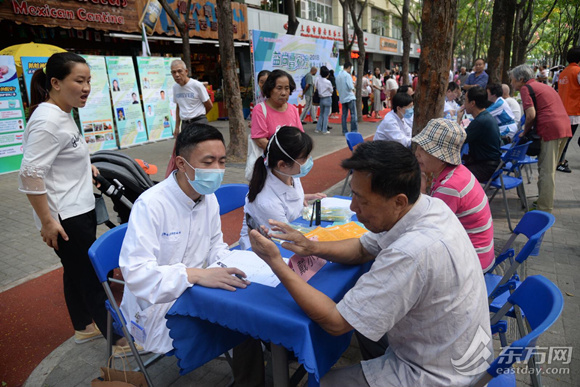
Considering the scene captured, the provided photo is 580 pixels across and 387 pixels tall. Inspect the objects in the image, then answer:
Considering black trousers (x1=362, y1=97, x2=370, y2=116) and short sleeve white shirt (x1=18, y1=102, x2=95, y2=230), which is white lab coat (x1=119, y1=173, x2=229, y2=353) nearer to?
short sleeve white shirt (x1=18, y1=102, x2=95, y2=230)

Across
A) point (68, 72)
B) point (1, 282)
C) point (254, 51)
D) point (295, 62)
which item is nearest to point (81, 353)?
point (1, 282)

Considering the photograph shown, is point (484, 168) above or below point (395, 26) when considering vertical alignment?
below

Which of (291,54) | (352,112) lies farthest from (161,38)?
(352,112)

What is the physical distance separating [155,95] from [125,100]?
3.03 feet

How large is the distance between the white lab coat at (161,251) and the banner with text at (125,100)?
7.89 meters

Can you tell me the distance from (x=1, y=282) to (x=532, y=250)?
436 cm

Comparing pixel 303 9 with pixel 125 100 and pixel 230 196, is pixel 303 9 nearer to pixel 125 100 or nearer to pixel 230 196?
pixel 125 100

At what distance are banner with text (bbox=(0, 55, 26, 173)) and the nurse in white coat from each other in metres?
6.90

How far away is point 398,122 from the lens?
5383 millimetres

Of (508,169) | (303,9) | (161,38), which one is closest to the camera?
(508,169)

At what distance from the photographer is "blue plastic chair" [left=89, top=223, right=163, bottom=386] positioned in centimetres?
199

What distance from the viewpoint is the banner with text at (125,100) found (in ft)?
29.3

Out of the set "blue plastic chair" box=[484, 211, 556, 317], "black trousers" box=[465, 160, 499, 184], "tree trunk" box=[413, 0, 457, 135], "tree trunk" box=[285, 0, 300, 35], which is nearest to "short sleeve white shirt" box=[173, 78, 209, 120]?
"tree trunk" box=[413, 0, 457, 135]

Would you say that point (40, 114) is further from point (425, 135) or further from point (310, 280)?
point (425, 135)
